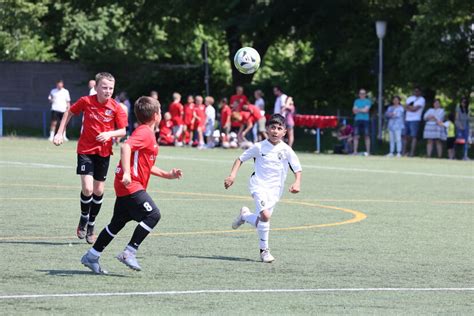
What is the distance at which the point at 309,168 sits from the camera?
91.8 feet

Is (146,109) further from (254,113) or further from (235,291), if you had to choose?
(254,113)

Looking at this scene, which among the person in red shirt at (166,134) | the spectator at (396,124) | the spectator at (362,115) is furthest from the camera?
the person in red shirt at (166,134)

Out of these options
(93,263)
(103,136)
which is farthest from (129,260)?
(103,136)

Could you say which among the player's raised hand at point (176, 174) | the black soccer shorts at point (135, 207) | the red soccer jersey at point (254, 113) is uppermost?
the red soccer jersey at point (254, 113)

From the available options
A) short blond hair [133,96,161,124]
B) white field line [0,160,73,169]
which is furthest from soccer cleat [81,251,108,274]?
white field line [0,160,73,169]

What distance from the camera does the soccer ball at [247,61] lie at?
16.0 meters

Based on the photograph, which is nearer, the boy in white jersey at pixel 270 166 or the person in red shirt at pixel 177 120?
the boy in white jersey at pixel 270 166

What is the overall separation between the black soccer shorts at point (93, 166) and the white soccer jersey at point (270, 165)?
1.96m

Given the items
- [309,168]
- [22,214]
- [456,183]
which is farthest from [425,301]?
[309,168]

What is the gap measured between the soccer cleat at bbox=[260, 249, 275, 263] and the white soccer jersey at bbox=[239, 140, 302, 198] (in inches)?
26.7

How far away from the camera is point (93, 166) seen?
43.7 ft

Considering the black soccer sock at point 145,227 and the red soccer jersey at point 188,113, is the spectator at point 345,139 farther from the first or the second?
the black soccer sock at point 145,227

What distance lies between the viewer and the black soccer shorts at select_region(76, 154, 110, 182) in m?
13.2

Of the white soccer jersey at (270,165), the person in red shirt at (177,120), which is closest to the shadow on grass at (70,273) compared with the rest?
the white soccer jersey at (270,165)
